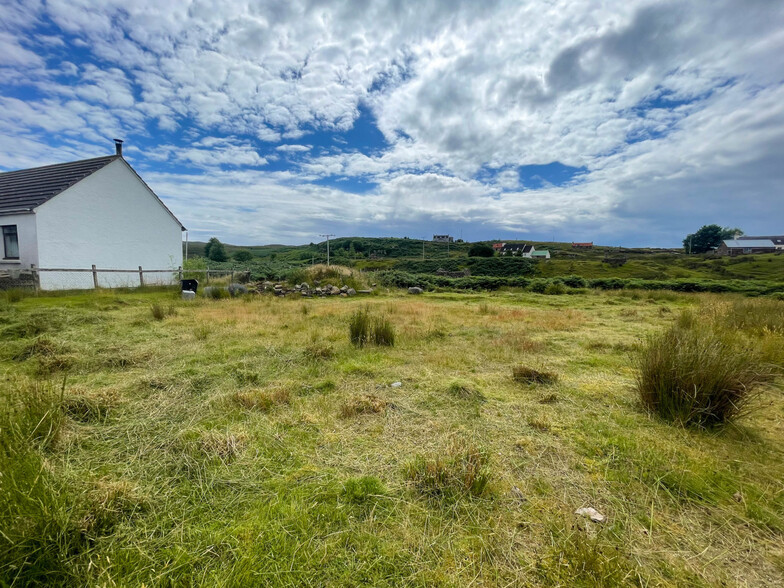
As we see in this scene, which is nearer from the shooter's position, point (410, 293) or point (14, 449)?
point (14, 449)

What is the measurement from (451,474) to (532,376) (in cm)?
294

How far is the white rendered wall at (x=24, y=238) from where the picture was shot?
14742mm

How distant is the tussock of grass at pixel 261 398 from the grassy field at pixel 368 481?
0.08ft

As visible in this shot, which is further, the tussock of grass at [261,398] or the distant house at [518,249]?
the distant house at [518,249]

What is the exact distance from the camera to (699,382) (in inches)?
136

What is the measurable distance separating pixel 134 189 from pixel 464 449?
78.6 feet

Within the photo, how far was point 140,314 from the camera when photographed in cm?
983

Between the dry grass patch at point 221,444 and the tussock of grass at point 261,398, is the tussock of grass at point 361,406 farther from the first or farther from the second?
the dry grass patch at point 221,444

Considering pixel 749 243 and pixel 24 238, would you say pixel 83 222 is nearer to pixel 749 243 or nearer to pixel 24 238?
pixel 24 238

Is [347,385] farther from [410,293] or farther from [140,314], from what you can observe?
[410,293]

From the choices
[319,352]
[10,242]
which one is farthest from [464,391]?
[10,242]

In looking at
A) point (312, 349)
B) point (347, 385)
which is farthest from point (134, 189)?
point (347, 385)

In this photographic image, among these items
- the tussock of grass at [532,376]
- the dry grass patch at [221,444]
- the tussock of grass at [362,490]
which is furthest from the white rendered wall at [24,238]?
the tussock of grass at [532,376]

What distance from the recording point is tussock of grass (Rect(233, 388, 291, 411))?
3.77 meters
